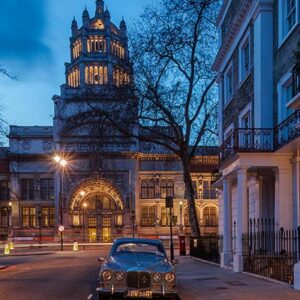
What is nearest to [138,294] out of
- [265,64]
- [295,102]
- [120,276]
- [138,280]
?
[138,280]

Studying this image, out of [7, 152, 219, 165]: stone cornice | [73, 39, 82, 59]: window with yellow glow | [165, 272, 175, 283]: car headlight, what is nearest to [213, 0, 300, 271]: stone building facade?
[165, 272, 175, 283]: car headlight

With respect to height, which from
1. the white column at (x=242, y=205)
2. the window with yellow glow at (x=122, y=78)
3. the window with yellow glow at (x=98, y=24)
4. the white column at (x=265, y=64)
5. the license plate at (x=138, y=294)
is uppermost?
the window with yellow glow at (x=98, y=24)

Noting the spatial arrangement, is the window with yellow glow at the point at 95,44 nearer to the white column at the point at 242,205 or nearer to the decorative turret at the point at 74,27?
the decorative turret at the point at 74,27

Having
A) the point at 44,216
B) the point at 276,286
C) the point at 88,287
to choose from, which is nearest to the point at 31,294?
the point at 88,287

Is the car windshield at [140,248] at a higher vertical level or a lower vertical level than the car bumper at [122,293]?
higher

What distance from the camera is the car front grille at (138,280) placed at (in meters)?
14.4

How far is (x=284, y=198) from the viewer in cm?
2262

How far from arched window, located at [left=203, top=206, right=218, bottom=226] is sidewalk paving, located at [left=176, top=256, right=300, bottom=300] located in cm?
6839

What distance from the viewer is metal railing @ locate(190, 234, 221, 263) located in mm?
32816

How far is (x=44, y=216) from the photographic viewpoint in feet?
292

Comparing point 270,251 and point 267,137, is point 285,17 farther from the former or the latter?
point 270,251

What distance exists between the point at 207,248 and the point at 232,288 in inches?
677

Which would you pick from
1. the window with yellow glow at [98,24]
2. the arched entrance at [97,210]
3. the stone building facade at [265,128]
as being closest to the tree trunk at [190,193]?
the stone building facade at [265,128]

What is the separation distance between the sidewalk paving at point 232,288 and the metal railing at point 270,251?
53 centimetres
